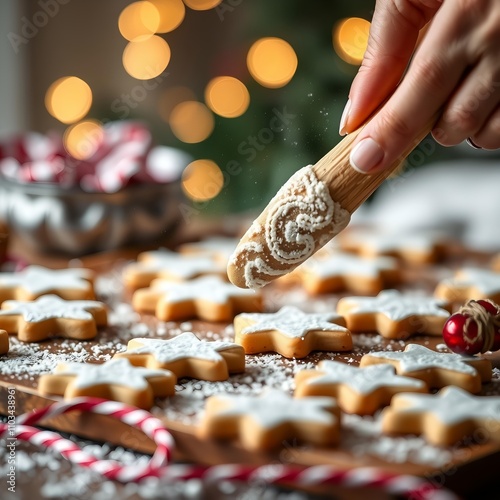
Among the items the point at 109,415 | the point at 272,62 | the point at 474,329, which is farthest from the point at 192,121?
the point at 109,415

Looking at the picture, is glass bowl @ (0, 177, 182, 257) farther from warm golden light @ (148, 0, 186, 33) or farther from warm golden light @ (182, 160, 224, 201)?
warm golden light @ (148, 0, 186, 33)

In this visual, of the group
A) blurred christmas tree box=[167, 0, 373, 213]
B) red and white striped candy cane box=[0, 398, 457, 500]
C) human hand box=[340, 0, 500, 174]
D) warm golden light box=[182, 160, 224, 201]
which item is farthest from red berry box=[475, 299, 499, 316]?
warm golden light box=[182, 160, 224, 201]

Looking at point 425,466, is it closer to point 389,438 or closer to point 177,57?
point 389,438

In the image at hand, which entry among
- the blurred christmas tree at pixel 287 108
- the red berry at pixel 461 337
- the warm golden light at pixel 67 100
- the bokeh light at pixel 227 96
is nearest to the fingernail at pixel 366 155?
the red berry at pixel 461 337

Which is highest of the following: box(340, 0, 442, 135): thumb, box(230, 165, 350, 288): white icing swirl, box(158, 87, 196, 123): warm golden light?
box(158, 87, 196, 123): warm golden light

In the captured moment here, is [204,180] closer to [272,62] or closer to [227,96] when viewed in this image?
[227,96]

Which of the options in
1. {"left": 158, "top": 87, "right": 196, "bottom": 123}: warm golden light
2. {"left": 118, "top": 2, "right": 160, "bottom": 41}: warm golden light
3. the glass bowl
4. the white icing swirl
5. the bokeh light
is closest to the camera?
the white icing swirl

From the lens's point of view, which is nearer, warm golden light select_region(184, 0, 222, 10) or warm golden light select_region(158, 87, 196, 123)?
warm golden light select_region(184, 0, 222, 10)
